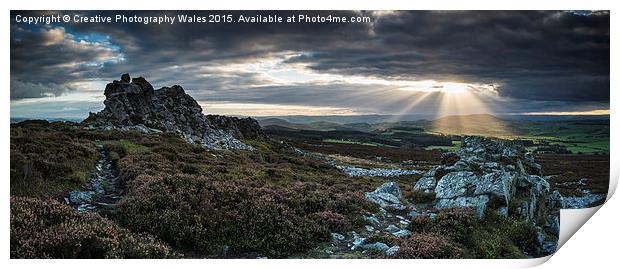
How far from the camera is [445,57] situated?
53.2 ft

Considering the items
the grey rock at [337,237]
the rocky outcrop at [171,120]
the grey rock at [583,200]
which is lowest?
the grey rock at [337,237]

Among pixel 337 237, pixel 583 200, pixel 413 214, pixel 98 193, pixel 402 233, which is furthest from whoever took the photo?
pixel 583 200

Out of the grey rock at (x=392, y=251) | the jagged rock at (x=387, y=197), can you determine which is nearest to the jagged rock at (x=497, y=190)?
the jagged rock at (x=387, y=197)

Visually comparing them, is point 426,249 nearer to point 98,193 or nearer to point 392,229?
point 392,229

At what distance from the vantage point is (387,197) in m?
15.1

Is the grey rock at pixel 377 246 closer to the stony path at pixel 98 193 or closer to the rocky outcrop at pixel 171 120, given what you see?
the stony path at pixel 98 193

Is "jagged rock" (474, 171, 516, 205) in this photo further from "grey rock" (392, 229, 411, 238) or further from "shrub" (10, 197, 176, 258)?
"shrub" (10, 197, 176, 258)

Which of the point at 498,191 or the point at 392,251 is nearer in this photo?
the point at 392,251

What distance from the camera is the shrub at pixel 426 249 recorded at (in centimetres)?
1115

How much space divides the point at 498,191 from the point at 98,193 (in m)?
11.9

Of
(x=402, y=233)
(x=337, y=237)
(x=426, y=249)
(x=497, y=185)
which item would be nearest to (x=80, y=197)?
(x=337, y=237)

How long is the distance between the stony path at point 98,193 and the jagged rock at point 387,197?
782 cm

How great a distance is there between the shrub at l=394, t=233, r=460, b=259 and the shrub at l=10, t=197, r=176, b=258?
5.57 meters
